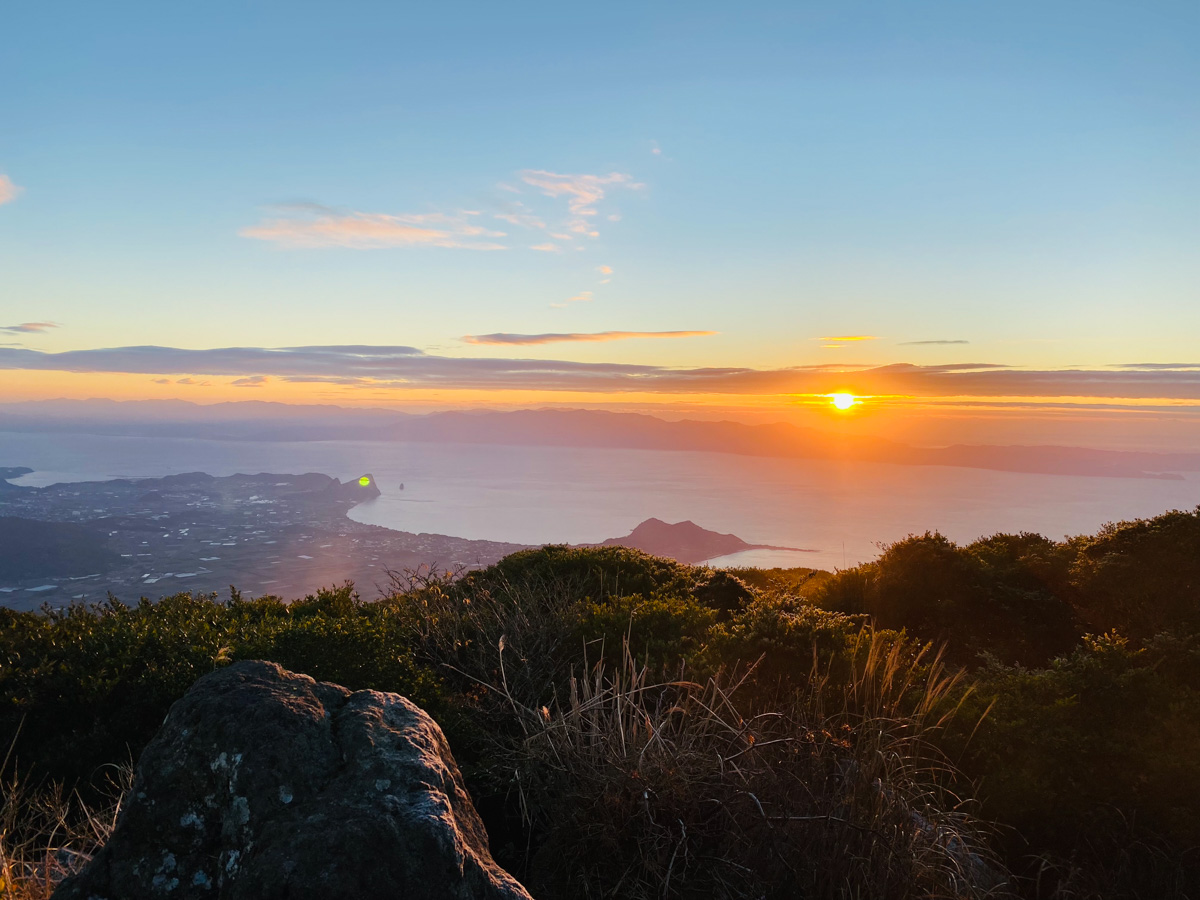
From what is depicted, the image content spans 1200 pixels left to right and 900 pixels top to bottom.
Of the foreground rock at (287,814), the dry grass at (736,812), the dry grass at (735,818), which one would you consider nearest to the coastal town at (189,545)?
the dry grass at (736,812)

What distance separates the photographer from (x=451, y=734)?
471cm

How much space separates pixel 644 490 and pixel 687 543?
6921 cm

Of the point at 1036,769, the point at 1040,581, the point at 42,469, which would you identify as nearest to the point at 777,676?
the point at 1036,769

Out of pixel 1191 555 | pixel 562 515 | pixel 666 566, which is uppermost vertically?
pixel 1191 555

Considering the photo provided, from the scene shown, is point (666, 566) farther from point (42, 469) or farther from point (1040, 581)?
point (42, 469)

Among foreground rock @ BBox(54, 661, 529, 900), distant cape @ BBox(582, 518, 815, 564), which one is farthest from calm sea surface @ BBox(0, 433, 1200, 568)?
foreground rock @ BBox(54, 661, 529, 900)

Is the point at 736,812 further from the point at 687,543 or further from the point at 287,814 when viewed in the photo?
the point at 687,543

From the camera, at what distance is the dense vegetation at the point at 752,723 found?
343 cm

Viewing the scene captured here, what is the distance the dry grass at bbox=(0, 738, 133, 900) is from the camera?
310cm

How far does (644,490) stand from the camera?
117m

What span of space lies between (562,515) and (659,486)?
91.0 feet

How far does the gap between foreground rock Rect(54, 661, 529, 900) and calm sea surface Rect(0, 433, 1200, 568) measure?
9.94 meters

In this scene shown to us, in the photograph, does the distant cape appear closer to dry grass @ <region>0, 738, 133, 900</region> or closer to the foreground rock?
dry grass @ <region>0, 738, 133, 900</region>

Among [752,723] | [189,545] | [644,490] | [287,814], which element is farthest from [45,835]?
[644,490]
